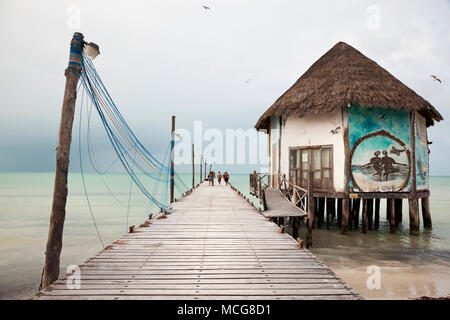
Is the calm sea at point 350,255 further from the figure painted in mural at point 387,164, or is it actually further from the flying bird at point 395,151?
the flying bird at point 395,151

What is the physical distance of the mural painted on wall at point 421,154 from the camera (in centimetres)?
1404

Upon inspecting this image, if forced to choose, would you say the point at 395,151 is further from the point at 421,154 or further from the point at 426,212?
the point at 426,212

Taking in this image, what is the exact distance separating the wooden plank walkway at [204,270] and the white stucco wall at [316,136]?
7.58 meters

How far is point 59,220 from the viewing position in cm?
531

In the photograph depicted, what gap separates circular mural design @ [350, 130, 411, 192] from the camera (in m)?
13.2

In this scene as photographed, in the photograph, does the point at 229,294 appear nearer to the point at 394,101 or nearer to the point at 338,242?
the point at 338,242

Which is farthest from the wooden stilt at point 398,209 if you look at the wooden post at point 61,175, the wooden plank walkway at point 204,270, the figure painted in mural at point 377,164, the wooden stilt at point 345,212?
the wooden post at point 61,175

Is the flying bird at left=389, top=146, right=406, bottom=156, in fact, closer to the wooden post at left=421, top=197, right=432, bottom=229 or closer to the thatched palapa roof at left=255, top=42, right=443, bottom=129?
the thatched palapa roof at left=255, top=42, right=443, bottom=129

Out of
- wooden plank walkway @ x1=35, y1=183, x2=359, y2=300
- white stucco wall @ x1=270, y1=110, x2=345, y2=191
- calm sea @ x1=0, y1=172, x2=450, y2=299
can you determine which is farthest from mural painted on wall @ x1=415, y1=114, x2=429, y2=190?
wooden plank walkway @ x1=35, y1=183, x2=359, y2=300

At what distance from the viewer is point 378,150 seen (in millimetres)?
13219

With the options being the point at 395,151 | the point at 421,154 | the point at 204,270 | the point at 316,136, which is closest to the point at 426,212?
the point at 421,154
